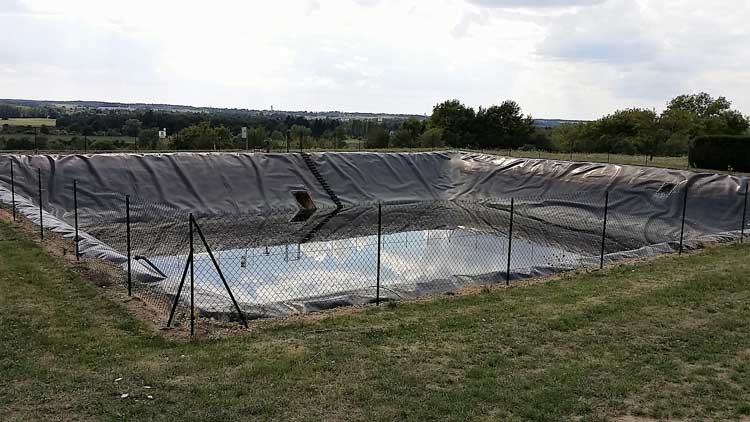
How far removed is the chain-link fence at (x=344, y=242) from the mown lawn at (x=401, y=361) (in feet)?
2.05

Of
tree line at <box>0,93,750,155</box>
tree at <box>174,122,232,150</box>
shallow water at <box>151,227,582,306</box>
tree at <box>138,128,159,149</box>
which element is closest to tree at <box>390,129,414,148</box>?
tree line at <box>0,93,750,155</box>

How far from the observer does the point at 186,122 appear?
4262 cm

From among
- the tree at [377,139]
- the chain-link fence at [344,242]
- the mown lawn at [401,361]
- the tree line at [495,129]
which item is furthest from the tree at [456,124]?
the mown lawn at [401,361]

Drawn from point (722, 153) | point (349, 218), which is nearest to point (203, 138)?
point (349, 218)

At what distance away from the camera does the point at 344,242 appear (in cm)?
1328

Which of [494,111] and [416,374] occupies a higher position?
[494,111]

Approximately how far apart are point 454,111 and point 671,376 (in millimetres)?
37009

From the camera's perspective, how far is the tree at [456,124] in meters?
38.9

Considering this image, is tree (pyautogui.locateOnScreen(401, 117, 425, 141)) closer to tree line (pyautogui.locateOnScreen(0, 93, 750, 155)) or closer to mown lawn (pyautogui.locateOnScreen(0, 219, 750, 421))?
tree line (pyautogui.locateOnScreen(0, 93, 750, 155))

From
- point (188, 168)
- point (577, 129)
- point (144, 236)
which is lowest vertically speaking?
point (144, 236)

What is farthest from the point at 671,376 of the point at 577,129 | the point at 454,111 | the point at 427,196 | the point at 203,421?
the point at 577,129

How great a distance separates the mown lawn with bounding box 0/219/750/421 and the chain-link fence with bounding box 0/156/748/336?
0.63 m

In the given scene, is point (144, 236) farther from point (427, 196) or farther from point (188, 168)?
point (427, 196)

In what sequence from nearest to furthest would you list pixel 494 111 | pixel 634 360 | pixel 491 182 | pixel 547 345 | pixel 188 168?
pixel 634 360 → pixel 547 345 → pixel 188 168 → pixel 491 182 → pixel 494 111
